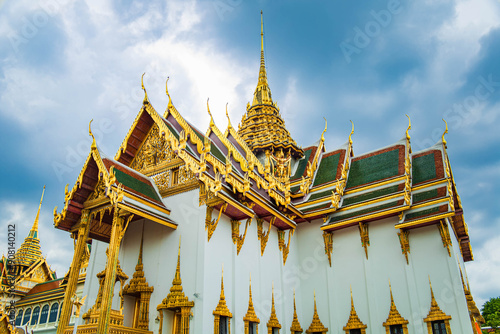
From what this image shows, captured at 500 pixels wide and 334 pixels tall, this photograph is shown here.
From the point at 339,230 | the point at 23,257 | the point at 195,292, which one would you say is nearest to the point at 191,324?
the point at 195,292

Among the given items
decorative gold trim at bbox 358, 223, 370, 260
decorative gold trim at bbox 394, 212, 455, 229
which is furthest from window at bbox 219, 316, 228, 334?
decorative gold trim at bbox 394, 212, 455, 229

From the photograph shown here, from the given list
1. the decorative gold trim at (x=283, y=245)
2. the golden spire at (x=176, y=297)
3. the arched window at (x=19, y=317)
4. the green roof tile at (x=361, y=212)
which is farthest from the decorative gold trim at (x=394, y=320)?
the arched window at (x=19, y=317)

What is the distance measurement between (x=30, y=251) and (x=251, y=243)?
18573 mm

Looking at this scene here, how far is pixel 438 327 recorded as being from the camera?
10102 millimetres

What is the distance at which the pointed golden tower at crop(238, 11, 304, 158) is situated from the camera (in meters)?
17.0

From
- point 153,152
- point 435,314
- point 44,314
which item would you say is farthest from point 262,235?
point 44,314

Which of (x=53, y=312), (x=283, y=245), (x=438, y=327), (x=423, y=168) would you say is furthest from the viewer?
(x=53, y=312)

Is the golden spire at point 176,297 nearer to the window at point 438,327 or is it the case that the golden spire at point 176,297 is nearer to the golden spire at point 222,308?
the golden spire at point 222,308

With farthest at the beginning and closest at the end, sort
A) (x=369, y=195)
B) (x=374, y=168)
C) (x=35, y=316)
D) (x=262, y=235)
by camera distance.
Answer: (x=35, y=316)
(x=374, y=168)
(x=369, y=195)
(x=262, y=235)

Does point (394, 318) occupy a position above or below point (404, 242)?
below

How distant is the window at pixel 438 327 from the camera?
10008 millimetres

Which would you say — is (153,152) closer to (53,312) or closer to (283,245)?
(283,245)

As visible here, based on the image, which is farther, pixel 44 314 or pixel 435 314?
pixel 44 314

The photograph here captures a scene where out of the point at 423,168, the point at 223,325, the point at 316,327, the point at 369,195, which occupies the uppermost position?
the point at 423,168
